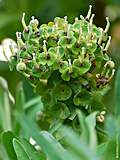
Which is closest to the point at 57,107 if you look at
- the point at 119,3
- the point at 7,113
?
the point at 7,113

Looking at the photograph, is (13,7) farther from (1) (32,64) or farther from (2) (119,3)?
(1) (32,64)

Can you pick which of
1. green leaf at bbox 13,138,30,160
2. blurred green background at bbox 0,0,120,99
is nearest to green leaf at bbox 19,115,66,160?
green leaf at bbox 13,138,30,160

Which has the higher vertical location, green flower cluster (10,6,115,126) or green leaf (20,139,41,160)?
green flower cluster (10,6,115,126)

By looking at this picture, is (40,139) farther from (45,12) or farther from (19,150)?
(45,12)

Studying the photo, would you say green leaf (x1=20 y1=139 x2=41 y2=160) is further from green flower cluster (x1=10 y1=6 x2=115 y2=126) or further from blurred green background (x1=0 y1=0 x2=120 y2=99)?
blurred green background (x1=0 y1=0 x2=120 y2=99)

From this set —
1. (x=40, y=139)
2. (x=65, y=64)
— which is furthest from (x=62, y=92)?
(x=40, y=139)

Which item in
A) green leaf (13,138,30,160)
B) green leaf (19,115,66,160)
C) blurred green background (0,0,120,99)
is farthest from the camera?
blurred green background (0,0,120,99)

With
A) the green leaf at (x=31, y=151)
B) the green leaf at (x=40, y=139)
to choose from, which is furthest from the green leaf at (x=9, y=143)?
the green leaf at (x=40, y=139)

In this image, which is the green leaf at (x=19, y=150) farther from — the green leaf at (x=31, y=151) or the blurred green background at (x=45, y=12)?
the blurred green background at (x=45, y=12)

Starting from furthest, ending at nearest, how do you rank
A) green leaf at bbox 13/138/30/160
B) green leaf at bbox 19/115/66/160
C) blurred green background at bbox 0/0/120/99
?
blurred green background at bbox 0/0/120/99
green leaf at bbox 13/138/30/160
green leaf at bbox 19/115/66/160
